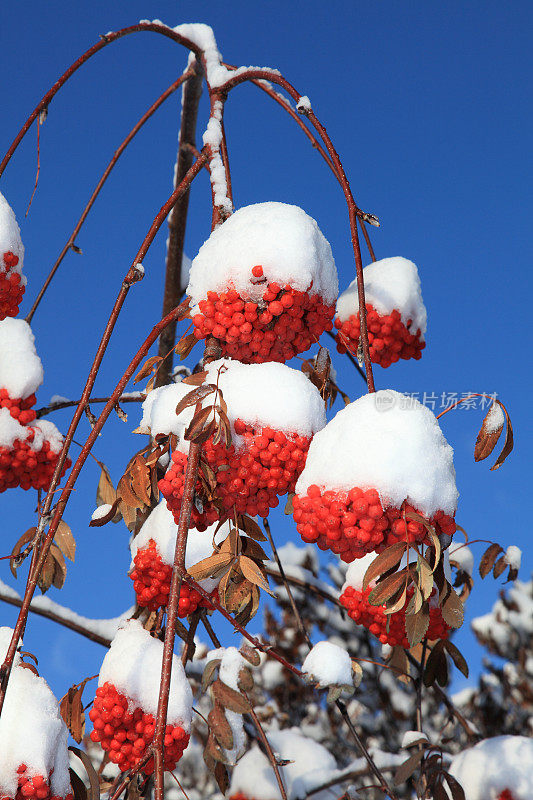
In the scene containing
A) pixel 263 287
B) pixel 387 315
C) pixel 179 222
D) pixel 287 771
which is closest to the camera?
pixel 263 287

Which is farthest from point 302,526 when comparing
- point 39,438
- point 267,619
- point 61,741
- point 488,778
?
point 267,619

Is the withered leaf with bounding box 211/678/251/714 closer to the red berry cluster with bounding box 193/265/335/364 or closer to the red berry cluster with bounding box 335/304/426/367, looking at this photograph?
the red berry cluster with bounding box 193/265/335/364

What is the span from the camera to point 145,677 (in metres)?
1.53

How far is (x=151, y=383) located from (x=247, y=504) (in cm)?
46

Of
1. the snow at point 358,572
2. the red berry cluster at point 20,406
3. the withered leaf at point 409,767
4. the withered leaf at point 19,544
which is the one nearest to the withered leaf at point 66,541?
the withered leaf at point 19,544

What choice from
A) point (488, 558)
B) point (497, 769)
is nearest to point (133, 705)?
point (488, 558)

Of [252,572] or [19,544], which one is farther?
[19,544]

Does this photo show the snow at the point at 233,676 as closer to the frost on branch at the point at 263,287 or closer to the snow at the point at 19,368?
the frost on branch at the point at 263,287

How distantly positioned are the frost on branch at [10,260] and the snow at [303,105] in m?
0.69

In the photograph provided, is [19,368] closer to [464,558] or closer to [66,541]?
[66,541]

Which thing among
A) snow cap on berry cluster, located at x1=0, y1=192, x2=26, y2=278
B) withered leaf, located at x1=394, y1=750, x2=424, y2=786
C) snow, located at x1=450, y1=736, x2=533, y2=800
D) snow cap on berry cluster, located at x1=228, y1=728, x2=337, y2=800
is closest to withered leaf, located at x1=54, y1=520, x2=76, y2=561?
snow cap on berry cluster, located at x1=0, y1=192, x2=26, y2=278

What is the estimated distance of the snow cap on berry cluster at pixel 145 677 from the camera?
1460 mm

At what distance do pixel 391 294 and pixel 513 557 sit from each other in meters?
1.03

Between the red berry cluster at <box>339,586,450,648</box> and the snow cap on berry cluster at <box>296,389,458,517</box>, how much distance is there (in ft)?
1.82
